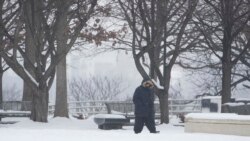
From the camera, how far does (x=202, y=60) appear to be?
35.1 metres

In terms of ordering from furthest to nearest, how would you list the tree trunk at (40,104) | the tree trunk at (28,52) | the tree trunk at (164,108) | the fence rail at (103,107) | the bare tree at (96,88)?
the bare tree at (96,88)
the fence rail at (103,107)
the tree trunk at (164,108)
the tree trunk at (28,52)
the tree trunk at (40,104)

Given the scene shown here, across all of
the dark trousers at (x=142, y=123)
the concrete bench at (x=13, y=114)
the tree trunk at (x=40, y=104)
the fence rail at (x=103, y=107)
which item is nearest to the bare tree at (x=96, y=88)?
the fence rail at (x=103, y=107)

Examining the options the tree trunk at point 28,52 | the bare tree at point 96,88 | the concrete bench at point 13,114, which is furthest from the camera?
the bare tree at point 96,88

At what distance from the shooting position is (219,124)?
1268 centimetres

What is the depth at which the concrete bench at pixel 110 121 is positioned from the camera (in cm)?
1866

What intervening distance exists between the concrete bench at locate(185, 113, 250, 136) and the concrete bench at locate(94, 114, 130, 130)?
19.5 feet

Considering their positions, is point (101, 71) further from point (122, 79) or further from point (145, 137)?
point (145, 137)

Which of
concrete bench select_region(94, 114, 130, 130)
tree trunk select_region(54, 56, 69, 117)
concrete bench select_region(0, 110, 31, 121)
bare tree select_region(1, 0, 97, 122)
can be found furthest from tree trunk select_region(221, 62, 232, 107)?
concrete bench select_region(0, 110, 31, 121)

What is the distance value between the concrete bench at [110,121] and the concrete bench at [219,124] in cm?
595

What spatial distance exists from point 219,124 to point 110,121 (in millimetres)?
6495

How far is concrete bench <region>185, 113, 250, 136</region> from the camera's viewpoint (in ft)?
40.6

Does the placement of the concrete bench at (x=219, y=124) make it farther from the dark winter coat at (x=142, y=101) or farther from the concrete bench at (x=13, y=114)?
the concrete bench at (x=13, y=114)

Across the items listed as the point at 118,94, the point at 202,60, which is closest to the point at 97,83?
the point at 118,94

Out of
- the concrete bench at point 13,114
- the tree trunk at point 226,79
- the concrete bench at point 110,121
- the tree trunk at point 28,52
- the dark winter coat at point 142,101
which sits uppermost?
the tree trunk at point 28,52
